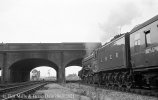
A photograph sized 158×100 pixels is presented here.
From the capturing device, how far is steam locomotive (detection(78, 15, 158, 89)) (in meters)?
10.7

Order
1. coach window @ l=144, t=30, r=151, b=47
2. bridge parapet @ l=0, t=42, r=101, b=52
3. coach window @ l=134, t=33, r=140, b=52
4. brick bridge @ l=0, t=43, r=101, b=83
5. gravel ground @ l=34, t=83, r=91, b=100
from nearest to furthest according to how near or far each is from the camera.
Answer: gravel ground @ l=34, t=83, r=91, b=100, coach window @ l=144, t=30, r=151, b=47, coach window @ l=134, t=33, r=140, b=52, brick bridge @ l=0, t=43, r=101, b=83, bridge parapet @ l=0, t=42, r=101, b=52

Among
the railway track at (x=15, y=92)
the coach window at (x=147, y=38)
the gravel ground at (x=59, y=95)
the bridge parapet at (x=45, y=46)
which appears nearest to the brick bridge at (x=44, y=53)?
the bridge parapet at (x=45, y=46)

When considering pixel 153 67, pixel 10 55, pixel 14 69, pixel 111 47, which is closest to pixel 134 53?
pixel 153 67

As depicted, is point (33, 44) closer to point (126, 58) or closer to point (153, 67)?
point (126, 58)

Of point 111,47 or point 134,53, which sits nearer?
point 134,53

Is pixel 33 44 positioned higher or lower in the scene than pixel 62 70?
higher

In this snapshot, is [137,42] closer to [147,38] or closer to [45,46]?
[147,38]

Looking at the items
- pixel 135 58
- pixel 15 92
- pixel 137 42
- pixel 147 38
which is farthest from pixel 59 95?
pixel 147 38

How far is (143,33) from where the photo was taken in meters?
11.7

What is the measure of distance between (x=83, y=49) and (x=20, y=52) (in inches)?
430

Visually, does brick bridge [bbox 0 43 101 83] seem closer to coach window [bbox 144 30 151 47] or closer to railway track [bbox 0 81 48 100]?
railway track [bbox 0 81 48 100]

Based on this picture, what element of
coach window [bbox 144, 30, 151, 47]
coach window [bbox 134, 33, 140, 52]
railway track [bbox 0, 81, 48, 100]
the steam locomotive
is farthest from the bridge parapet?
coach window [bbox 144, 30, 151, 47]

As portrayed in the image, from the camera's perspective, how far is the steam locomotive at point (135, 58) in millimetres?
10738

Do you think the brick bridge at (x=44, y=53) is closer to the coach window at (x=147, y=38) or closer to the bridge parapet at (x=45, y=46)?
the bridge parapet at (x=45, y=46)
